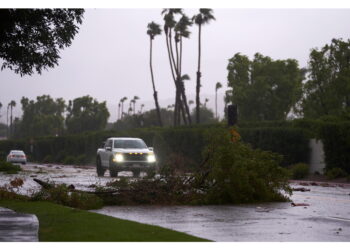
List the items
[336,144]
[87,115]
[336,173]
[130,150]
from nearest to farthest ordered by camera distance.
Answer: [336,173] < [130,150] < [336,144] < [87,115]

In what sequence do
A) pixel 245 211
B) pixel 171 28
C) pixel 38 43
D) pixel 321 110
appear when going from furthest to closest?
1. pixel 171 28
2. pixel 321 110
3. pixel 38 43
4. pixel 245 211

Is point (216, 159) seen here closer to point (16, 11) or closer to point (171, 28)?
point (16, 11)

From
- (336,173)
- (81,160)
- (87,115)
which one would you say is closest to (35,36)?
(336,173)

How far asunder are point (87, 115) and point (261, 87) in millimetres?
60226

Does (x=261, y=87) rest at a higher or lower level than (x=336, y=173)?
higher

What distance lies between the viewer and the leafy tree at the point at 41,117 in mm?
143363

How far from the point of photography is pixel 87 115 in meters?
131

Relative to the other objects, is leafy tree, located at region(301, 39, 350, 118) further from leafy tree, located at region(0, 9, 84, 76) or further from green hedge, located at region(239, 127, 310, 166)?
leafy tree, located at region(0, 9, 84, 76)

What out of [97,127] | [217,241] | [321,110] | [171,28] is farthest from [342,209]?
[97,127]

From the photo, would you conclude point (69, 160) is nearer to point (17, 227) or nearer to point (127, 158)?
A: point (127, 158)

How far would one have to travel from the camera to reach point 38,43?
17.9 metres

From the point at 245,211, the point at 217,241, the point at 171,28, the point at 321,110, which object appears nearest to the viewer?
the point at 217,241

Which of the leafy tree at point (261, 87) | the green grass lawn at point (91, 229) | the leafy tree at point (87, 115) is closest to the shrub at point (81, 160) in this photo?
the leafy tree at point (261, 87)

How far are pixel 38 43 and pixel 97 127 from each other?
114997 mm
